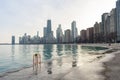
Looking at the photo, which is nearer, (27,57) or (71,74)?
(71,74)

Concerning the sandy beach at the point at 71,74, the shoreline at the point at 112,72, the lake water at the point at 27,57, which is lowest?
the lake water at the point at 27,57

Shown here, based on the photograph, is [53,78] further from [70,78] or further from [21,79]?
[21,79]

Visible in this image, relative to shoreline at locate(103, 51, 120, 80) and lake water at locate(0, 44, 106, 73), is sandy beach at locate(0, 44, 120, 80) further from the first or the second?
lake water at locate(0, 44, 106, 73)

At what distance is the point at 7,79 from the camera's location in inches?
539

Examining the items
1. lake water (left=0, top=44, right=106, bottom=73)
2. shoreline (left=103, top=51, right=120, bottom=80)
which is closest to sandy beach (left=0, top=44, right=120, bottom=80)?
shoreline (left=103, top=51, right=120, bottom=80)

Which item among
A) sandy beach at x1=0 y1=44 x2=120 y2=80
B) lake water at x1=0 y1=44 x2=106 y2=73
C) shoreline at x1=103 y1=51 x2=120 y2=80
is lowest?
lake water at x1=0 y1=44 x2=106 y2=73

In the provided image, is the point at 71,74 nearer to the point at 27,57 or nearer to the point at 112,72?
the point at 112,72

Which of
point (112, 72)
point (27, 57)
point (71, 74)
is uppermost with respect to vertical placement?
point (112, 72)

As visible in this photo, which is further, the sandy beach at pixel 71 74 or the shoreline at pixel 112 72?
the sandy beach at pixel 71 74

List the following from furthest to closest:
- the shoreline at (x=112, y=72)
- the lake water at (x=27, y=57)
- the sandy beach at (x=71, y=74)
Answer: the lake water at (x=27, y=57)
the sandy beach at (x=71, y=74)
the shoreline at (x=112, y=72)

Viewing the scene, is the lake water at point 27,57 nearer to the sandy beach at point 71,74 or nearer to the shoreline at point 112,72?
the sandy beach at point 71,74

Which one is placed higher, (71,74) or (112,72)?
(112,72)

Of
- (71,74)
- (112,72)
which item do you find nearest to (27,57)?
(71,74)

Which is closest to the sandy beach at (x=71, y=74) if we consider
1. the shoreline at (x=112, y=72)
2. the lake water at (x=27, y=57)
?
the shoreline at (x=112, y=72)
